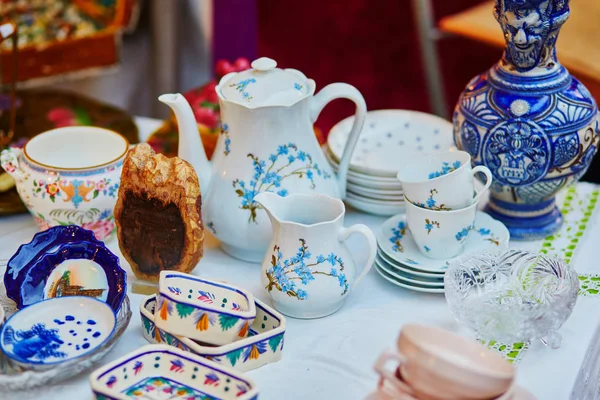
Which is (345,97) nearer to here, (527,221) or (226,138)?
(226,138)

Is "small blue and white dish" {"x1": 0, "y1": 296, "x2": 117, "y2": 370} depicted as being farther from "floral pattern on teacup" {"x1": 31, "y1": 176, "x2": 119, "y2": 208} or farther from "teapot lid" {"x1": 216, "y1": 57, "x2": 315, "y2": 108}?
"teapot lid" {"x1": 216, "y1": 57, "x2": 315, "y2": 108}

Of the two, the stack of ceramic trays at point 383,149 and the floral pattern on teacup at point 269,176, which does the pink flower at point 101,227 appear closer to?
the floral pattern on teacup at point 269,176

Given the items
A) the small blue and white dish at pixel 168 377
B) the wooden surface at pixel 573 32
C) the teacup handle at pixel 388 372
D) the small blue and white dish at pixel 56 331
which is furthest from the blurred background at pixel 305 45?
the teacup handle at pixel 388 372

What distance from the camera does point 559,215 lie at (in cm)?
113

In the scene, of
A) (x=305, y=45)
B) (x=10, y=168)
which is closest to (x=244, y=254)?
(x=10, y=168)

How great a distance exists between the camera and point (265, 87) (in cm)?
96

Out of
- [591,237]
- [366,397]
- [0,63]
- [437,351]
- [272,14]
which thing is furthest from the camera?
[272,14]

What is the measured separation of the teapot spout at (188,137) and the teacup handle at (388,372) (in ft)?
1.35

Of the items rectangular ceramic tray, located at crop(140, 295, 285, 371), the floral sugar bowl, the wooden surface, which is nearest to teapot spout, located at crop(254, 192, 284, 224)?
the floral sugar bowl

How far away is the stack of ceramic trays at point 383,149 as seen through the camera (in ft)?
3.66

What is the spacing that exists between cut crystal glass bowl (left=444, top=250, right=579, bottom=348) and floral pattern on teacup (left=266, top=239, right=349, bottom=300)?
130 millimetres

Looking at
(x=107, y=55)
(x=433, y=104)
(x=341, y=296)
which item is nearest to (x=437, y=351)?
(x=341, y=296)

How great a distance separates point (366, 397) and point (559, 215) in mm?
507

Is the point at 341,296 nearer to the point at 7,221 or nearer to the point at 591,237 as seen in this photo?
the point at 591,237
